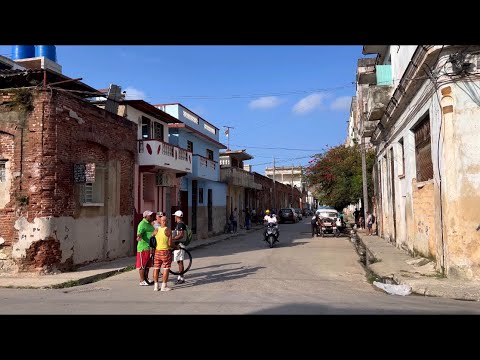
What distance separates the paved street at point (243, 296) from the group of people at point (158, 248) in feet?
1.11

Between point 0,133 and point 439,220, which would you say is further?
point 0,133

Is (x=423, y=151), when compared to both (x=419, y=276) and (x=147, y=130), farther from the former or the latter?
(x=147, y=130)

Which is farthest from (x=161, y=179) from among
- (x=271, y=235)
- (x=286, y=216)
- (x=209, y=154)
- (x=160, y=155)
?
(x=286, y=216)

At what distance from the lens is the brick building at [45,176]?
12648 mm

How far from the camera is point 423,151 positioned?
13.3 meters

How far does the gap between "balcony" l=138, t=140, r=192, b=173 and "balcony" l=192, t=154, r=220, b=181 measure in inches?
141

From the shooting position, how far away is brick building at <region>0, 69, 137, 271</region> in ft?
41.5

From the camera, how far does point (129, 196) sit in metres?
17.4

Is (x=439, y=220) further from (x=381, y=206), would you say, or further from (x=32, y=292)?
(x=381, y=206)

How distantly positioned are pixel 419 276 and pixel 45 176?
10.5 metres

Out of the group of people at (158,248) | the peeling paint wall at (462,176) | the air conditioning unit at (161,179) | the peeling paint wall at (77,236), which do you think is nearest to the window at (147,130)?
the air conditioning unit at (161,179)

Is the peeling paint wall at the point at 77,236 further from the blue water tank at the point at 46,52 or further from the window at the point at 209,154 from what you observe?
the window at the point at 209,154
